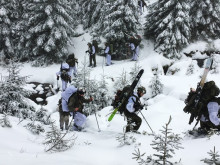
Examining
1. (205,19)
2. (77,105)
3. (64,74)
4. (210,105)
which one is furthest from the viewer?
(205,19)

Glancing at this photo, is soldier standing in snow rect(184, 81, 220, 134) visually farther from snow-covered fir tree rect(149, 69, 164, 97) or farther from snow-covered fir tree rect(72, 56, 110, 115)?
snow-covered fir tree rect(149, 69, 164, 97)

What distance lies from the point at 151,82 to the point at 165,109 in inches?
125

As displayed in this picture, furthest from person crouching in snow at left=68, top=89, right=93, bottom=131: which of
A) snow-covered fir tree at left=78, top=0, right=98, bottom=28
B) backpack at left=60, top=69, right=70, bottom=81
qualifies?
snow-covered fir tree at left=78, top=0, right=98, bottom=28

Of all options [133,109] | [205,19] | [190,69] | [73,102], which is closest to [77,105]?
[73,102]

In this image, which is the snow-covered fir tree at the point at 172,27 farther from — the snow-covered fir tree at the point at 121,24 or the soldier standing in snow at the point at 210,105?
the soldier standing in snow at the point at 210,105

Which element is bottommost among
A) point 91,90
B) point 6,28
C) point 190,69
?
point 91,90

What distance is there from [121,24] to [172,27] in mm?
4174

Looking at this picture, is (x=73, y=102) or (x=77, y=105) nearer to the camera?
(x=73, y=102)

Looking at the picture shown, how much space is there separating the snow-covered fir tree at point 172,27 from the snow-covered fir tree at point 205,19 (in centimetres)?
126

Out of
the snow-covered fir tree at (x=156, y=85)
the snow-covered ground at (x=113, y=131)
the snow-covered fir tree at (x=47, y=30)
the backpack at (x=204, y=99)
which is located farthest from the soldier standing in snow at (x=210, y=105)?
the snow-covered fir tree at (x=47, y=30)

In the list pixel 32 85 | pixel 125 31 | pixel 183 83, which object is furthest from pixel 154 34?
pixel 32 85

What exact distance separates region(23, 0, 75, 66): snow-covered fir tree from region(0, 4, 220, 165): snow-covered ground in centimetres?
129

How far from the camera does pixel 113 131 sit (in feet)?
25.4

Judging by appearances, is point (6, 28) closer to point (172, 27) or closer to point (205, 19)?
point (172, 27)
